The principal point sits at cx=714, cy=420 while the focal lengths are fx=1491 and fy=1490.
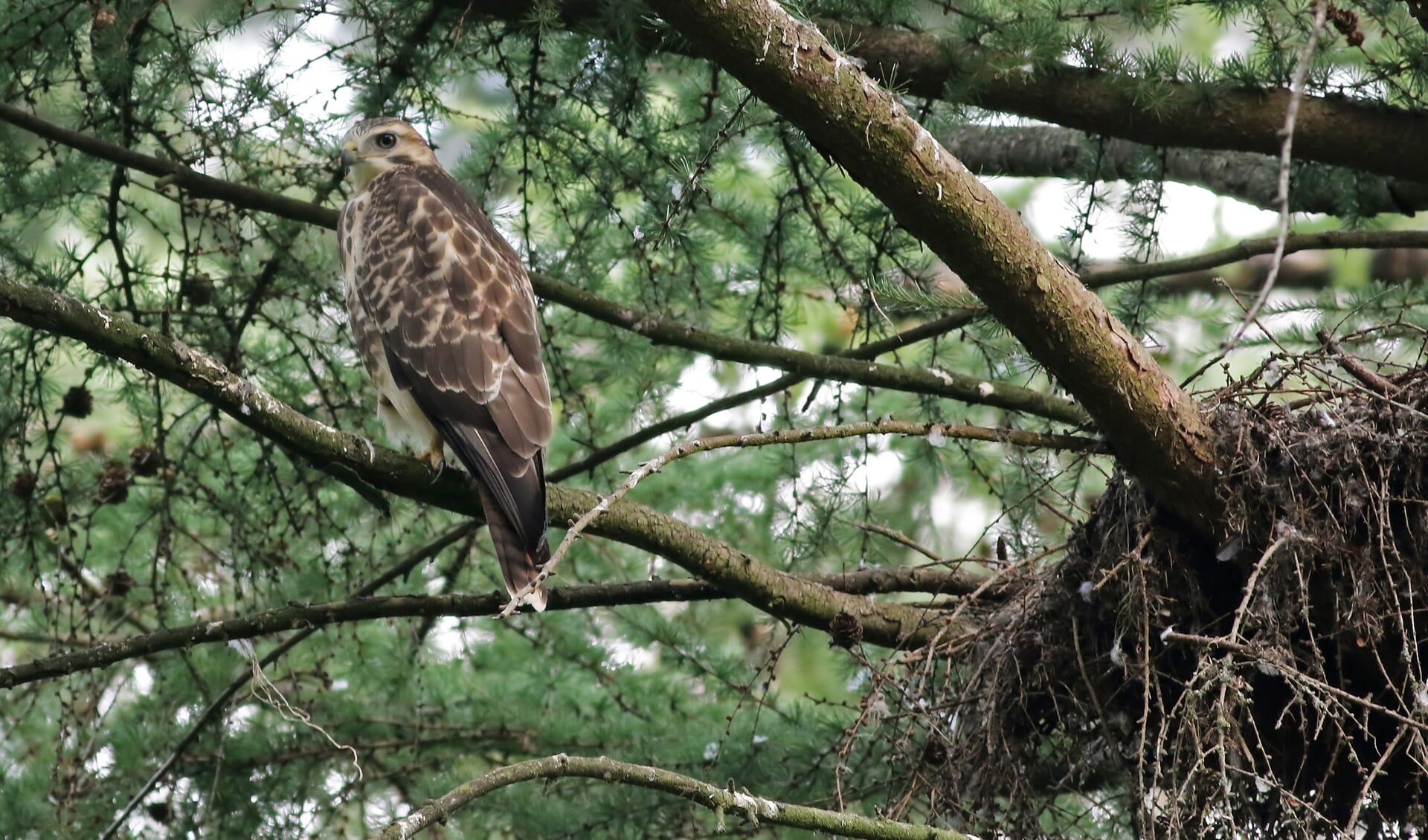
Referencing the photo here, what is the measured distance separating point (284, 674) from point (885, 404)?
7.83 ft

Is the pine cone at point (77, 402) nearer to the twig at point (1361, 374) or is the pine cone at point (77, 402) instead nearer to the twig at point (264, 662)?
the twig at point (264, 662)

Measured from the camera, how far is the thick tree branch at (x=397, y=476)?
9.64 feet

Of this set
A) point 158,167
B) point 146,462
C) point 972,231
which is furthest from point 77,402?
point 972,231

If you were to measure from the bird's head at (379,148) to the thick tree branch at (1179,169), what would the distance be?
184 centimetres

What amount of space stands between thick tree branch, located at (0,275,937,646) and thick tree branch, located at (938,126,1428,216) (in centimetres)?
157

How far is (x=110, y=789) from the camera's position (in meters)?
4.68

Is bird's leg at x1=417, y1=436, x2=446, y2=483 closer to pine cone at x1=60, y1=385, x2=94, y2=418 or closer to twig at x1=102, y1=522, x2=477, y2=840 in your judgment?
twig at x1=102, y1=522, x2=477, y2=840

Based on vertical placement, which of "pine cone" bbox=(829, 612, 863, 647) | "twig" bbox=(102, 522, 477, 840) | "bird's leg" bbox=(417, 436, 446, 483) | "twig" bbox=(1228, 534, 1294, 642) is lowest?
"twig" bbox=(1228, 534, 1294, 642)

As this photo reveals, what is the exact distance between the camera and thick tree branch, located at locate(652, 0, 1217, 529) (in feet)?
8.73

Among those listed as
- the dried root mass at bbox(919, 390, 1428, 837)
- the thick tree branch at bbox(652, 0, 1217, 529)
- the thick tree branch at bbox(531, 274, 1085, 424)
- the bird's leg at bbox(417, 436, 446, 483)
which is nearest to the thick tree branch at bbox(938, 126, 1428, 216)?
the thick tree branch at bbox(531, 274, 1085, 424)

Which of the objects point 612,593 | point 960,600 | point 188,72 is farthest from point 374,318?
point 960,600

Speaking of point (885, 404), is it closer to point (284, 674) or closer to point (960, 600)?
point (960, 600)

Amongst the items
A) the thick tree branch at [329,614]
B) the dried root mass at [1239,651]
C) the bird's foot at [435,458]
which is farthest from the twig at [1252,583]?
the bird's foot at [435,458]

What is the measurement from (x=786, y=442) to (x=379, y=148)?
7.41ft
